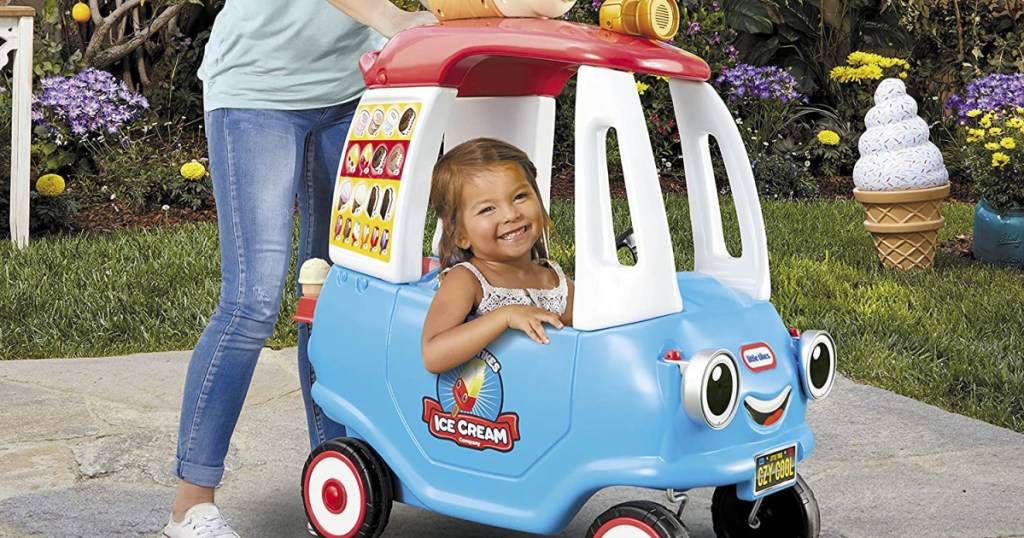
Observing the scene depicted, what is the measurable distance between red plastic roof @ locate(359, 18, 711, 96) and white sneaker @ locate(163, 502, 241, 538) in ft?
2.88

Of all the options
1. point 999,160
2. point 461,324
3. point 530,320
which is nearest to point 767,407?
point 530,320

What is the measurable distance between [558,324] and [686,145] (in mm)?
493

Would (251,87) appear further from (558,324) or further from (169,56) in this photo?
(169,56)

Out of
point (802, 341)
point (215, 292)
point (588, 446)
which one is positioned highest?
point (802, 341)

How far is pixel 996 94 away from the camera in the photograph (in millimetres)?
6379

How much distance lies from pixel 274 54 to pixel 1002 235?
12.6 feet

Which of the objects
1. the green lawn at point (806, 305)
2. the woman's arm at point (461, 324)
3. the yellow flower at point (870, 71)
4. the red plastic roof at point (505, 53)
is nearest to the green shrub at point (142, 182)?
the green lawn at point (806, 305)

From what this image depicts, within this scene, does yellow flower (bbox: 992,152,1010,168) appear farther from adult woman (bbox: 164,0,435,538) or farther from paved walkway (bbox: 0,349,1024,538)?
adult woman (bbox: 164,0,435,538)

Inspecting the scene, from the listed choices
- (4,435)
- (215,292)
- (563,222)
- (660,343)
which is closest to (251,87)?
(660,343)

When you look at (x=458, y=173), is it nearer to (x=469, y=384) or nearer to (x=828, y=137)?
(x=469, y=384)

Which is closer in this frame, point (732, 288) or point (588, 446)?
point (588, 446)

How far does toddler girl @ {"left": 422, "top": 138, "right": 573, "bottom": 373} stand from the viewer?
239 centimetres

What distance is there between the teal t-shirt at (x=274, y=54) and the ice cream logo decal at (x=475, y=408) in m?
0.64

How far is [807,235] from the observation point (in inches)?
234
